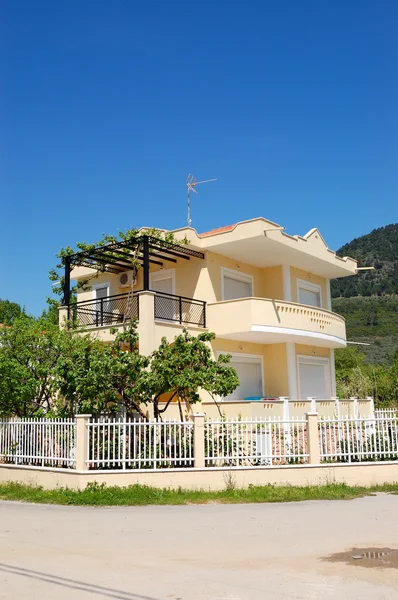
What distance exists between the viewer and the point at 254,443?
13648 millimetres

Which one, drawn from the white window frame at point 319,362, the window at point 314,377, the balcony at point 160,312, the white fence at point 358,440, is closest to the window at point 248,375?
the white window frame at point 319,362

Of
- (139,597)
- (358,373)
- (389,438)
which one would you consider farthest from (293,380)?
(358,373)

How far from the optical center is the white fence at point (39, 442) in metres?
13.2

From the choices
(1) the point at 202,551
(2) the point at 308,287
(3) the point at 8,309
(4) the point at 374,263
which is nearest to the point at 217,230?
(2) the point at 308,287

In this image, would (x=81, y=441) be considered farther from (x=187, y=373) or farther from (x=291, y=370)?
(x=291, y=370)

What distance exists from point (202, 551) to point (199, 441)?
5.10m

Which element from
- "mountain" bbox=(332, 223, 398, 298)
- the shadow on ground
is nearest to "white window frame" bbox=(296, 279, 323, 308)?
the shadow on ground

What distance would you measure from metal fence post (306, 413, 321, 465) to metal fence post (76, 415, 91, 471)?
487 cm

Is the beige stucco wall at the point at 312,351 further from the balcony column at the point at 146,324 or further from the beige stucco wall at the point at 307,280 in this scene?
the balcony column at the point at 146,324

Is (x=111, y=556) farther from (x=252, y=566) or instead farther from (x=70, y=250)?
(x=70, y=250)

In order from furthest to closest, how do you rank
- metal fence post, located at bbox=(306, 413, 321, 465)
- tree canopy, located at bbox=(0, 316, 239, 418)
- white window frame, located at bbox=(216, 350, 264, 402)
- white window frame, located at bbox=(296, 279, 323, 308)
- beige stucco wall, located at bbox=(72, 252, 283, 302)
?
white window frame, located at bbox=(296, 279, 323, 308), white window frame, located at bbox=(216, 350, 264, 402), beige stucco wall, located at bbox=(72, 252, 283, 302), tree canopy, located at bbox=(0, 316, 239, 418), metal fence post, located at bbox=(306, 413, 321, 465)

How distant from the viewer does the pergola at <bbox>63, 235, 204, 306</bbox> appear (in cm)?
1858

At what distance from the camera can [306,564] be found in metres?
7.06

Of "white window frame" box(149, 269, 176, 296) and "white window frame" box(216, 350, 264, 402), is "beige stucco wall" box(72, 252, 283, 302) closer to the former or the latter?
"white window frame" box(149, 269, 176, 296)
